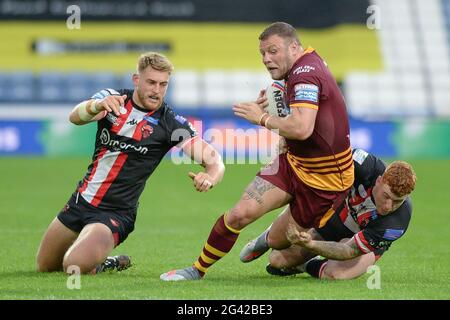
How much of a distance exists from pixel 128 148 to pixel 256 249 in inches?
53.0

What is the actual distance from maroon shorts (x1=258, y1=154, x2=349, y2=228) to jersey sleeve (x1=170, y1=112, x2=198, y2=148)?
0.64 m

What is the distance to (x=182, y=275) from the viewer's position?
7375mm

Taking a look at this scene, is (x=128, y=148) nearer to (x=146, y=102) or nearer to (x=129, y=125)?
(x=129, y=125)

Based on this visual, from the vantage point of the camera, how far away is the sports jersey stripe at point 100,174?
7.90 metres

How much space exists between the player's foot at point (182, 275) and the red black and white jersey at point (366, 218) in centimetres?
126

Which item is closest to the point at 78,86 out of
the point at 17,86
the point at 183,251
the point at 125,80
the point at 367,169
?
the point at 125,80

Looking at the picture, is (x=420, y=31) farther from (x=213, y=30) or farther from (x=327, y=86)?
(x=327, y=86)

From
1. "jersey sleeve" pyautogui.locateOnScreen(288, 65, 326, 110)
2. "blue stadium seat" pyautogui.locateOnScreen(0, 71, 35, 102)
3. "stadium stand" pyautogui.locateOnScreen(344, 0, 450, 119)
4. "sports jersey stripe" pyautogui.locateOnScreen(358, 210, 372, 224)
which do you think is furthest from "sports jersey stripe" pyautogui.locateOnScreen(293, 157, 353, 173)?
"blue stadium seat" pyautogui.locateOnScreen(0, 71, 35, 102)

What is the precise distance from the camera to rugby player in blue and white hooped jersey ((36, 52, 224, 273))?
7660mm

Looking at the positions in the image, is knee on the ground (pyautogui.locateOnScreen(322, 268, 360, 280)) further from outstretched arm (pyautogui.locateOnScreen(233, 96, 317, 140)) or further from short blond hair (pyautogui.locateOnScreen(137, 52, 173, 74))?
short blond hair (pyautogui.locateOnScreen(137, 52, 173, 74))

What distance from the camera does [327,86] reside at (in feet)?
23.9

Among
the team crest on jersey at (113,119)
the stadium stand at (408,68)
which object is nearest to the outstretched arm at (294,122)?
the team crest on jersey at (113,119)

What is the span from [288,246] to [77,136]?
15.5 m

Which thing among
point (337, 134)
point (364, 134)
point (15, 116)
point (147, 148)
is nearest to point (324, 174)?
point (337, 134)
